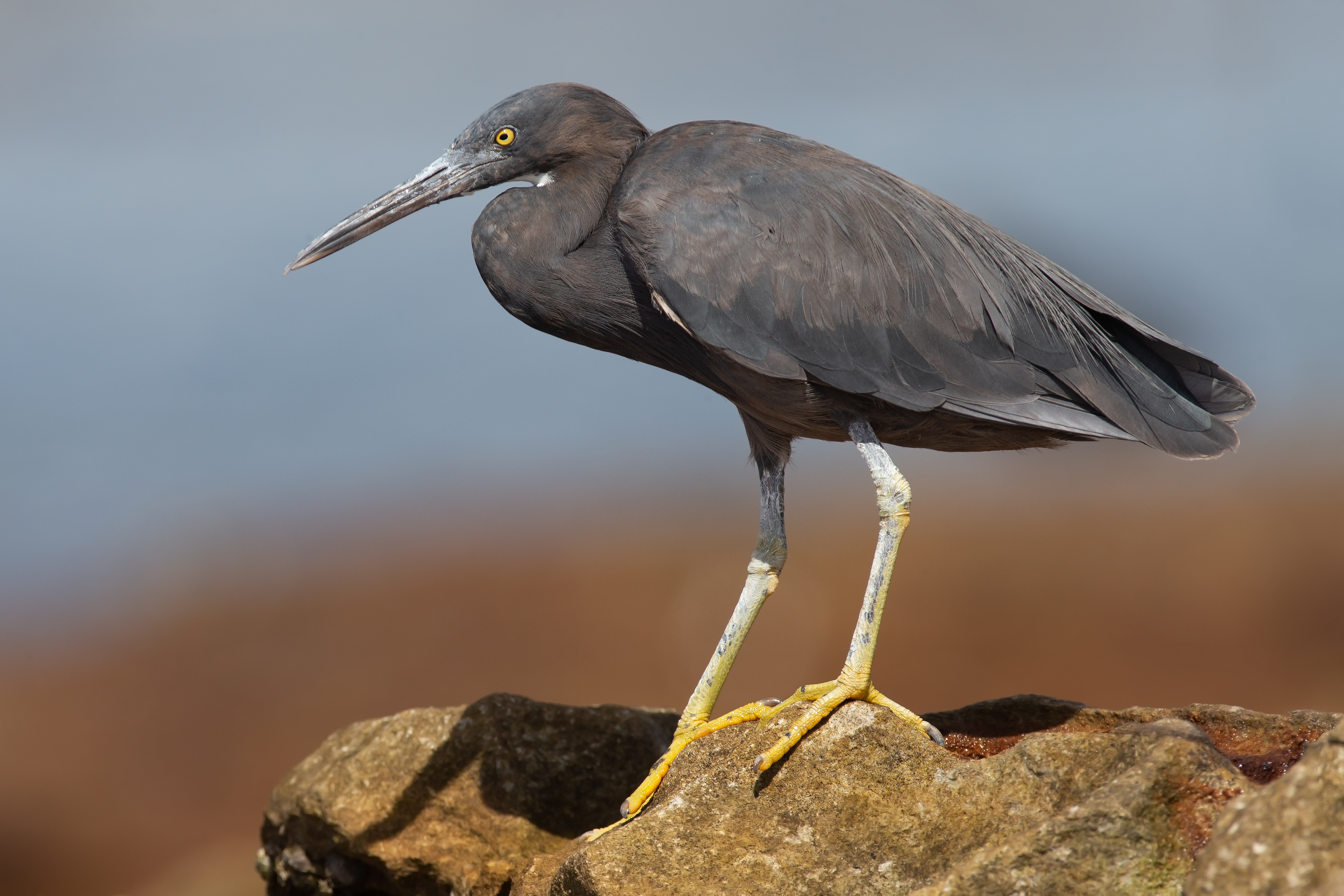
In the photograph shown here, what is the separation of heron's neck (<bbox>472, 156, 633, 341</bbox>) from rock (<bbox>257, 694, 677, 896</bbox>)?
210cm

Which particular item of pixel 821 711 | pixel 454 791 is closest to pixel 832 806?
pixel 821 711

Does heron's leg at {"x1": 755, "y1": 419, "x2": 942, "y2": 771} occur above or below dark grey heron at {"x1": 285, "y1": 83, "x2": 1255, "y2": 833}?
below

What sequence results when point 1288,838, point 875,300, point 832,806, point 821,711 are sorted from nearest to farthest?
point 1288,838, point 832,806, point 821,711, point 875,300

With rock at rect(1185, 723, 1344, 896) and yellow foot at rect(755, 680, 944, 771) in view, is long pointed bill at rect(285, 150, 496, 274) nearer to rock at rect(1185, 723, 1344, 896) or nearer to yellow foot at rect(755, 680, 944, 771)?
yellow foot at rect(755, 680, 944, 771)

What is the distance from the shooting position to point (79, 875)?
11.2 meters

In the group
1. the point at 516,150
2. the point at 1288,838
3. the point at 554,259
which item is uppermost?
the point at 516,150

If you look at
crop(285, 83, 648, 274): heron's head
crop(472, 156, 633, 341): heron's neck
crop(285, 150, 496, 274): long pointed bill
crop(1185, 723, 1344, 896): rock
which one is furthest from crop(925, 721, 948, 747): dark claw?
crop(285, 150, 496, 274): long pointed bill

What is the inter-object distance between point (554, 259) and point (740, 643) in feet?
6.15

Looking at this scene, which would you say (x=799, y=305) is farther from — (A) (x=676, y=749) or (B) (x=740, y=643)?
(A) (x=676, y=749)

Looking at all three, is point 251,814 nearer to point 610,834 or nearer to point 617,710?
point 617,710

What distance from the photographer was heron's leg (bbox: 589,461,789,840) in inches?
168

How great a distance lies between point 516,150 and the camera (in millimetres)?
4766

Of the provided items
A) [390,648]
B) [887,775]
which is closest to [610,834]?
[887,775]

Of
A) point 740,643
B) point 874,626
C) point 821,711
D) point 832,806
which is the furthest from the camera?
point 740,643
